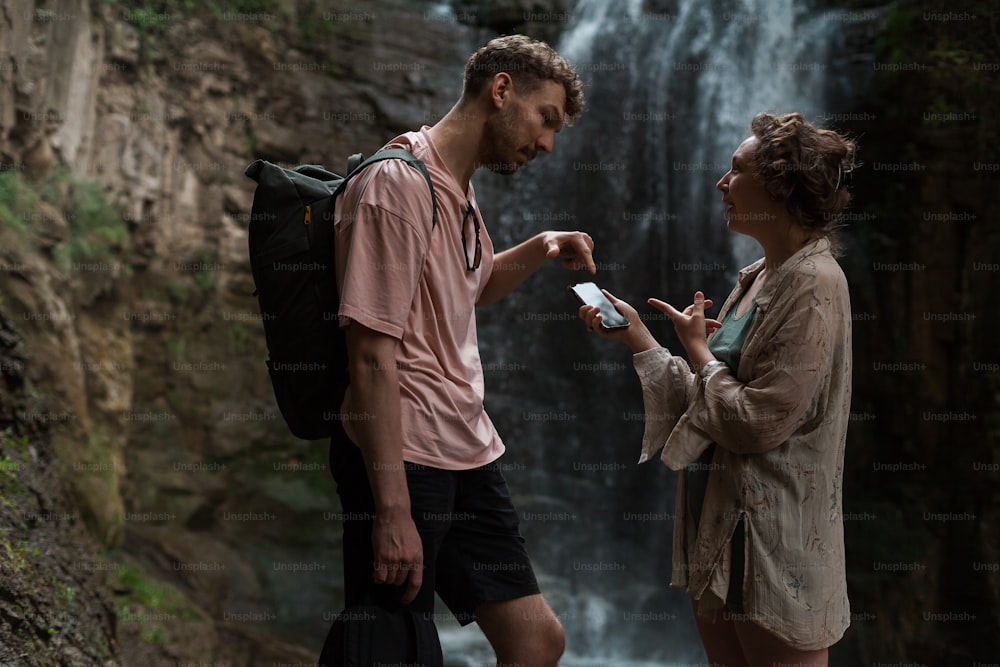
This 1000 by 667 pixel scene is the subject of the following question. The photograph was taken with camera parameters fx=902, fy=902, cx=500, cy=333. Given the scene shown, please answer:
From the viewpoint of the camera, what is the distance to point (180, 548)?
25.1 ft

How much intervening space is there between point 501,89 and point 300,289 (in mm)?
704

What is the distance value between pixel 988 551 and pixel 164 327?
23.3ft

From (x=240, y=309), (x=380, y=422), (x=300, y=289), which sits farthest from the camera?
(x=240, y=309)

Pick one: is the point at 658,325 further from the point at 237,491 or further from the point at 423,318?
the point at 423,318

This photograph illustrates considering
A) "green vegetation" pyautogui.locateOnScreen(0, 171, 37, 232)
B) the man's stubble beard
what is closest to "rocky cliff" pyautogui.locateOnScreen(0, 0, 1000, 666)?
"green vegetation" pyautogui.locateOnScreen(0, 171, 37, 232)

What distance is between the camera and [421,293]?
219 cm

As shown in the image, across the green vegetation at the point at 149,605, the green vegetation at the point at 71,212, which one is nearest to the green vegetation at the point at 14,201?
the green vegetation at the point at 71,212

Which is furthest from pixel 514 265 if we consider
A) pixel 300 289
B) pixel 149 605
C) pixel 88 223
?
pixel 88 223

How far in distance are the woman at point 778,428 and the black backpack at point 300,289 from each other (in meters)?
0.87

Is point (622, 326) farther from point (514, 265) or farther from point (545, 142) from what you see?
point (545, 142)

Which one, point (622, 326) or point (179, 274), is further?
point (179, 274)

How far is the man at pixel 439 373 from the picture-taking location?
6.67ft

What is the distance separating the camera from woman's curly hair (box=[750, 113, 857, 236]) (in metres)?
2.29

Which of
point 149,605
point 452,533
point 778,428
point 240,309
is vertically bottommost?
point 149,605
